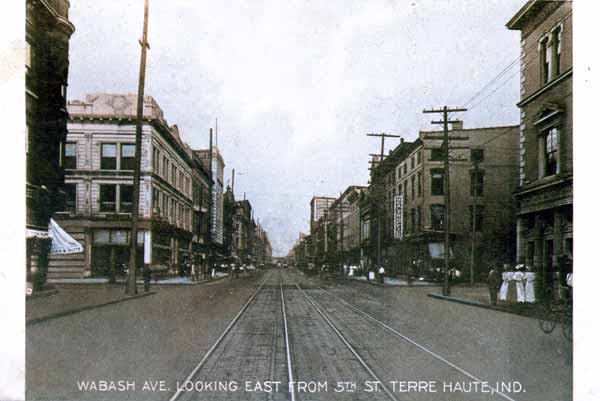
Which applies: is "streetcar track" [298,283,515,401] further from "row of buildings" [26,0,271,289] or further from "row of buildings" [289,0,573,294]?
"row of buildings" [26,0,271,289]

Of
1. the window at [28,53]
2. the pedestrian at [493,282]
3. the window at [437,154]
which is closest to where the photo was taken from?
the window at [28,53]

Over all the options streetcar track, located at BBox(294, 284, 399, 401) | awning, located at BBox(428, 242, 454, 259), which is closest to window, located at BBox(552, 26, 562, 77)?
streetcar track, located at BBox(294, 284, 399, 401)

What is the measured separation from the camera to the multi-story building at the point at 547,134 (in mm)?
8664

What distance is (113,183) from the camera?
13.2 m

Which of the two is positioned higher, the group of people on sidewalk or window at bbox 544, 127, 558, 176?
window at bbox 544, 127, 558, 176

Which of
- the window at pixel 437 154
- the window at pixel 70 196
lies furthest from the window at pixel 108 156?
the window at pixel 437 154

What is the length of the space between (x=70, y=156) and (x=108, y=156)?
343cm

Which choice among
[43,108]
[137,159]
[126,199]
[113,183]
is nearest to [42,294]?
[43,108]

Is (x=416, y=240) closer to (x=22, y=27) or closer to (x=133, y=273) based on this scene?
(x=133, y=273)

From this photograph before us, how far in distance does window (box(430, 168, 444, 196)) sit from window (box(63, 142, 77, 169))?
19407 mm

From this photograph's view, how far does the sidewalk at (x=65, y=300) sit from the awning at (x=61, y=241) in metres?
0.73

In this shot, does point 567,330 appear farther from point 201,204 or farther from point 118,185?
point 201,204

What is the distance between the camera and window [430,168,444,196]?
26688 millimetres

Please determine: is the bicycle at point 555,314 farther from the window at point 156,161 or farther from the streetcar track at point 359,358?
the window at point 156,161
